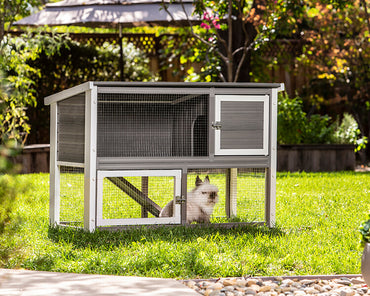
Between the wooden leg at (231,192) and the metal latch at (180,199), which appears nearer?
the metal latch at (180,199)

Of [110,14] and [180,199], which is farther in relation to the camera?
[110,14]

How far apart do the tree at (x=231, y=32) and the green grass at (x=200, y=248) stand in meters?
4.06

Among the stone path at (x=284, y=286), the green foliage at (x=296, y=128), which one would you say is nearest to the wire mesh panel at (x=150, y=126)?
the stone path at (x=284, y=286)

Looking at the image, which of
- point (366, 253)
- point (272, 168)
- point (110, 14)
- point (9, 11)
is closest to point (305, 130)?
point (110, 14)

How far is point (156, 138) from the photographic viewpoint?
4.59 m

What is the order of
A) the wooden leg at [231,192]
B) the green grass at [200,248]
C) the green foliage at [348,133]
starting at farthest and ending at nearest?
the green foliage at [348,133], the wooden leg at [231,192], the green grass at [200,248]

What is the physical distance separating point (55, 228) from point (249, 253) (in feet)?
5.20

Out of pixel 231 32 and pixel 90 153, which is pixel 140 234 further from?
pixel 231 32

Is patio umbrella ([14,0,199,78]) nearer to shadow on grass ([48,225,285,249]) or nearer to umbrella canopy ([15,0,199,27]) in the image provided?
umbrella canopy ([15,0,199,27])

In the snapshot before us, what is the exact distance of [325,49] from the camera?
10.9m

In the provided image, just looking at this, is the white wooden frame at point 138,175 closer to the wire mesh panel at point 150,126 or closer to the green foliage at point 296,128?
the wire mesh panel at point 150,126

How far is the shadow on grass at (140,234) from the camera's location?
4148mm

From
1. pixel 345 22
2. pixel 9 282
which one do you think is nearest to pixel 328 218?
pixel 9 282

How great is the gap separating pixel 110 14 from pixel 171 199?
5276mm
